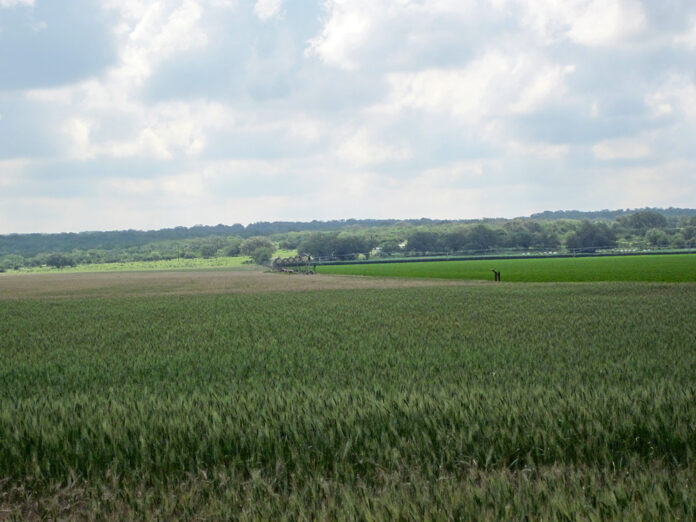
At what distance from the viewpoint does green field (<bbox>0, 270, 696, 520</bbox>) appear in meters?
7.20

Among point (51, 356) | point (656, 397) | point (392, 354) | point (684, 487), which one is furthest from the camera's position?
point (51, 356)

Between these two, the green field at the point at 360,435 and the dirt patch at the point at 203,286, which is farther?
the dirt patch at the point at 203,286

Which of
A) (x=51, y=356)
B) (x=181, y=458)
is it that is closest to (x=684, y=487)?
(x=181, y=458)

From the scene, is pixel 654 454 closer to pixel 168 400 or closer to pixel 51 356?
pixel 168 400

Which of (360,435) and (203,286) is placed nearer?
(360,435)

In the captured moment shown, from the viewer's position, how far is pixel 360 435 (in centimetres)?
947

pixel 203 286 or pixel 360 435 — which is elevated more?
pixel 360 435

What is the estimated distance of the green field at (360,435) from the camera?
23.6 feet

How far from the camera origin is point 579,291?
1887 inches

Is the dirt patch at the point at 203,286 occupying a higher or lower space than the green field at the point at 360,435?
lower

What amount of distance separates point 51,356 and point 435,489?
669 inches

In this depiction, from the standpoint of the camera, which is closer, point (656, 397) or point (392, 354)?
point (656, 397)

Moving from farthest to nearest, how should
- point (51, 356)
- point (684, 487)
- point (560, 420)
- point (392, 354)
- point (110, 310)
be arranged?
point (110, 310), point (51, 356), point (392, 354), point (560, 420), point (684, 487)

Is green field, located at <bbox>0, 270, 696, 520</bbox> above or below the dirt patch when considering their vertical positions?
above
